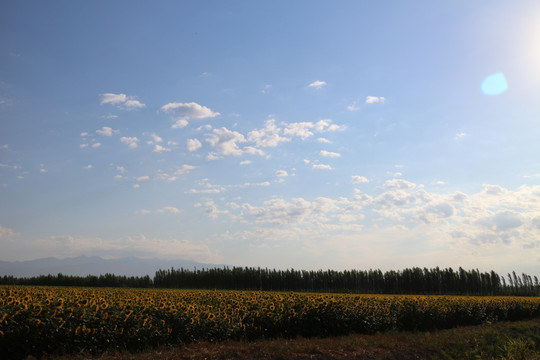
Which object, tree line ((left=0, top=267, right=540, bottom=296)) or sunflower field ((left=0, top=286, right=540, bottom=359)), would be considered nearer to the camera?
sunflower field ((left=0, top=286, right=540, bottom=359))

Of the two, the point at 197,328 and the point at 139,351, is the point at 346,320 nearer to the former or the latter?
the point at 197,328

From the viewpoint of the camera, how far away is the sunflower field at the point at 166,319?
11.9 meters

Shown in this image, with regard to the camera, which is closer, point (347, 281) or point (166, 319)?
point (166, 319)

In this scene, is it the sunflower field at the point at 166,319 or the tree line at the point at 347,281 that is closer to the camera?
the sunflower field at the point at 166,319

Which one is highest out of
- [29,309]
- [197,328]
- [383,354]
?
[29,309]

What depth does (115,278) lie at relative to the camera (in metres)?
74.5

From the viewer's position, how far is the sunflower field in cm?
1192

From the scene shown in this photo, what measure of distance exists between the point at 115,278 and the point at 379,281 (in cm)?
4814

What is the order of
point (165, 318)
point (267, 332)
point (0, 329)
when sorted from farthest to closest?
point (267, 332) < point (165, 318) < point (0, 329)

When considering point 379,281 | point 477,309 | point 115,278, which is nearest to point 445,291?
point 379,281

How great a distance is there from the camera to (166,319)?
14570 millimetres

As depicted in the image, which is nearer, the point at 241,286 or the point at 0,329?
the point at 0,329

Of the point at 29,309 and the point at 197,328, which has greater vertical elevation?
the point at 29,309

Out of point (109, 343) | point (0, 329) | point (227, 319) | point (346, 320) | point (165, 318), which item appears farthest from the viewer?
point (346, 320)
